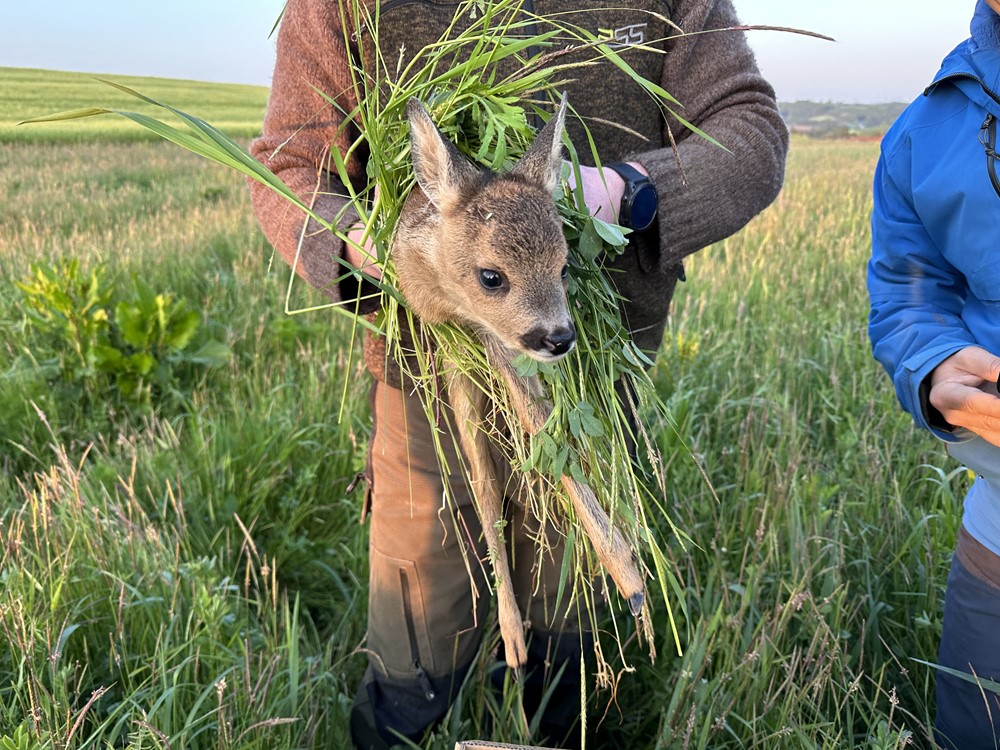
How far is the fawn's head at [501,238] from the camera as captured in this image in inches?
53.9

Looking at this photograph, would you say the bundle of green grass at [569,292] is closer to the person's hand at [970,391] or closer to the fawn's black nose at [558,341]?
the fawn's black nose at [558,341]

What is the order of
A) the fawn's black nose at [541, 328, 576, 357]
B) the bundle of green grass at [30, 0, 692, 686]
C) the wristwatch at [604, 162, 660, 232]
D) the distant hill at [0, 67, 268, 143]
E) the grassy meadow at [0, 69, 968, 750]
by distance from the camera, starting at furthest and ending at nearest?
the distant hill at [0, 67, 268, 143] < the grassy meadow at [0, 69, 968, 750] < the wristwatch at [604, 162, 660, 232] < the bundle of green grass at [30, 0, 692, 686] < the fawn's black nose at [541, 328, 576, 357]

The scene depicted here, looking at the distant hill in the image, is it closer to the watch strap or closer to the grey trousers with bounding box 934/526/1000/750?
the watch strap

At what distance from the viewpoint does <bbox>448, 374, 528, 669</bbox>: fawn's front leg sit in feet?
5.48

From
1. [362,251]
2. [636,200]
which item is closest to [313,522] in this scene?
[362,251]

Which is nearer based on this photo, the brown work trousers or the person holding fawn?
the person holding fawn

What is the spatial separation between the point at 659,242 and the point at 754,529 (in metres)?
1.40

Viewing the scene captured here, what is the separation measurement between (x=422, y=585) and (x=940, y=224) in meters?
1.68

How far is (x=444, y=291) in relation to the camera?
1.51 meters

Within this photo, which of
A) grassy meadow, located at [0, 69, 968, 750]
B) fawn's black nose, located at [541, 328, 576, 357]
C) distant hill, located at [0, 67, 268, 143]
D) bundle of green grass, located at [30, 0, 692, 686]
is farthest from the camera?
distant hill, located at [0, 67, 268, 143]

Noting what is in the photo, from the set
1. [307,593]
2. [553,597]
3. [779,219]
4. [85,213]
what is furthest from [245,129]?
[553,597]

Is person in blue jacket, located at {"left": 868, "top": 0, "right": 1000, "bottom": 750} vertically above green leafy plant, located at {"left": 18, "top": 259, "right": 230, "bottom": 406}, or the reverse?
person in blue jacket, located at {"left": 868, "top": 0, "right": 1000, "bottom": 750}

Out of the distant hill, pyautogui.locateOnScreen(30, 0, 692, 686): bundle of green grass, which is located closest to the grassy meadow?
pyautogui.locateOnScreen(30, 0, 692, 686): bundle of green grass

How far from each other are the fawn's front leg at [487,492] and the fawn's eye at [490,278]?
28 centimetres
